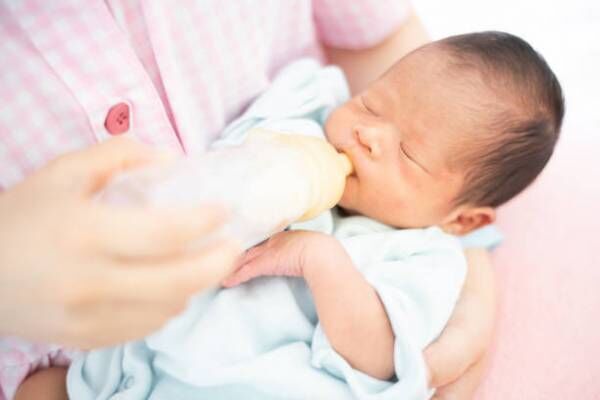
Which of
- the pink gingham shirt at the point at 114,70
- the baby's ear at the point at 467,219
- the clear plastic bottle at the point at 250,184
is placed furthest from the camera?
the baby's ear at the point at 467,219

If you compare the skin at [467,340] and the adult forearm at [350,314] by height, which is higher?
the adult forearm at [350,314]

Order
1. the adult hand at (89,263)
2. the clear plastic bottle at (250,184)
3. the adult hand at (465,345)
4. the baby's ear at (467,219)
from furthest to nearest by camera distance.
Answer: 1. the baby's ear at (467,219)
2. the adult hand at (465,345)
3. the clear plastic bottle at (250,184)
4. the adult hand at (89,263)

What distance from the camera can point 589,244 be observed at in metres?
1.11

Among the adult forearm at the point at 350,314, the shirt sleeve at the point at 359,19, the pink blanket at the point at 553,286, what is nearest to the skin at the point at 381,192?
the adult forearm at the point at 350,314

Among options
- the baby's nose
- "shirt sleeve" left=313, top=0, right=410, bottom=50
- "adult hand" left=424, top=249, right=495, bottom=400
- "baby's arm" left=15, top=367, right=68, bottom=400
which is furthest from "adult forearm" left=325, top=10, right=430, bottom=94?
"baby's arm" left=15, top=367, right=68, bottom=400

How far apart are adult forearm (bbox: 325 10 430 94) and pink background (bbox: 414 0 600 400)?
381mm

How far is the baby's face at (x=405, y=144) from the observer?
931 millimetres

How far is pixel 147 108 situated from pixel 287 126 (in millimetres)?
277

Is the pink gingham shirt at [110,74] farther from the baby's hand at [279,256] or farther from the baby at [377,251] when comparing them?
the baby's hand at [279,256]

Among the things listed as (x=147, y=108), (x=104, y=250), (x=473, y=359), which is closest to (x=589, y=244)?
(x=473, y=359)

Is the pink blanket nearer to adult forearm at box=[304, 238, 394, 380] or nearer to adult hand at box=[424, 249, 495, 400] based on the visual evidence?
adult hand at box=[424, 249, 495, 400]

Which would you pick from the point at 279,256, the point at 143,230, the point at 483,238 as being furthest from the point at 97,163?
the point at 483,238

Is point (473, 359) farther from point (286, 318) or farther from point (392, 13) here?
point (392, 13)

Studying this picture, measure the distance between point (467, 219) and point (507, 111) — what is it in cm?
21
